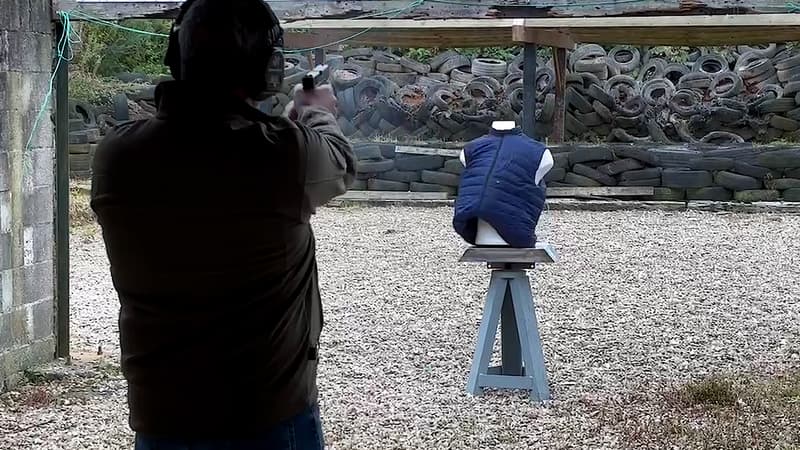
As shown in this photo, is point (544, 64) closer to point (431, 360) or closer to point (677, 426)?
point (431, 360)

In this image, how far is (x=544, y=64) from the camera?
55.0 feet

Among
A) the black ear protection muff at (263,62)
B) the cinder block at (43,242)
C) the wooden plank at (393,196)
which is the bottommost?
the wooden plank at (393,196)

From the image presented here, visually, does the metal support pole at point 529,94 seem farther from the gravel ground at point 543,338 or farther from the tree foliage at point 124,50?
the tree foliage at point 124,50

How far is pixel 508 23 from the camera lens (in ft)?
34.6

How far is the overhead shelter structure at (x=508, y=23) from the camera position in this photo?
4.97 m

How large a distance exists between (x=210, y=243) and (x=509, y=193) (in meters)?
3.13

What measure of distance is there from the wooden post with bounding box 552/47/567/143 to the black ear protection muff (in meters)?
11.2

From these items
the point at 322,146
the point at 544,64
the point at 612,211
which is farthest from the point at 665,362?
the point at 544,64

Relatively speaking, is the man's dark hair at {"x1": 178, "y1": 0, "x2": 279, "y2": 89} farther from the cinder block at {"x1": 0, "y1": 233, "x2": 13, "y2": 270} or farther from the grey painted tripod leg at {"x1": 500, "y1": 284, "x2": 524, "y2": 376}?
the cinder block at {"x1": 0, "y1": 233, "x2": 13, "y2": 270}

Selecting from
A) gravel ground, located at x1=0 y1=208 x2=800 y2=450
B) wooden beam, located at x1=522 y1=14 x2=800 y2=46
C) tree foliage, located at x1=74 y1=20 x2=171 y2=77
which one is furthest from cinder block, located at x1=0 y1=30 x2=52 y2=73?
tree foliage, located at x1=74 y1=20 x2=171 y2=77

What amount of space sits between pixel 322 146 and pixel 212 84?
0.76ft

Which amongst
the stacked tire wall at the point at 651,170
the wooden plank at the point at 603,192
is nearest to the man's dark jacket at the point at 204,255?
the stacked tire wall at the point at 651,170

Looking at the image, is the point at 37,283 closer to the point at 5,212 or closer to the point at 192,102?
the point at 5,212

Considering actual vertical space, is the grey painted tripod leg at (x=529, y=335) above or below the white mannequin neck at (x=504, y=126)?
below
